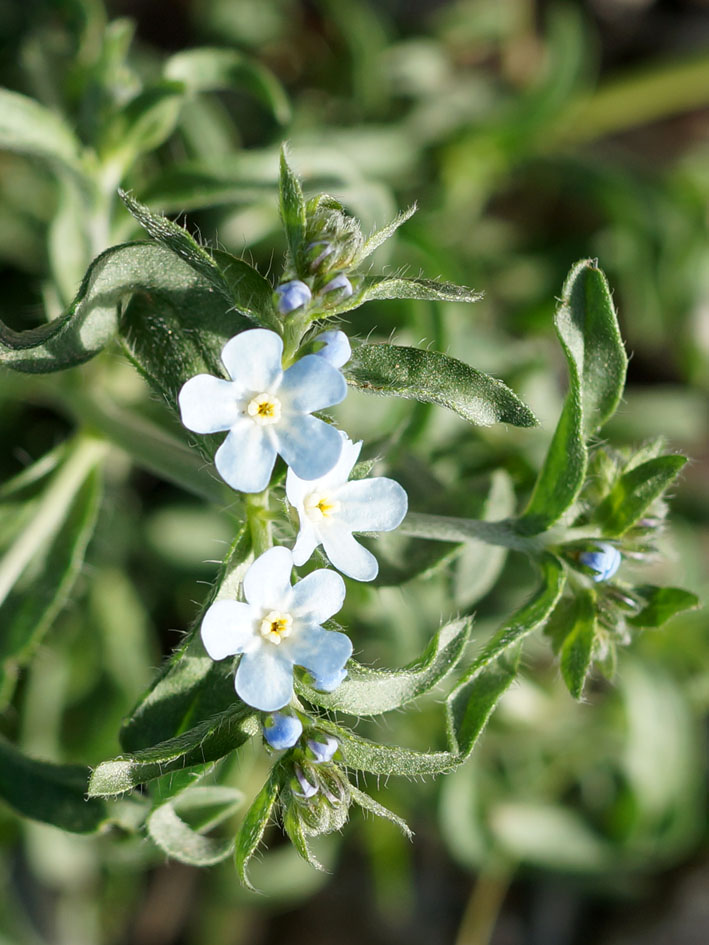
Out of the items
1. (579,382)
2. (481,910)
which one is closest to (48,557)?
(579,382)

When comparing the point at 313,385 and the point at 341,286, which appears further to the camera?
the point at 341,286

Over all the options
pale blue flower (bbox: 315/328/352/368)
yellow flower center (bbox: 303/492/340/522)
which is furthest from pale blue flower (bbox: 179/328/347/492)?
yellow flower center (bbox: 303/492/340/522)

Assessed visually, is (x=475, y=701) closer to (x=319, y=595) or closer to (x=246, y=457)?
(x=319, y=595)

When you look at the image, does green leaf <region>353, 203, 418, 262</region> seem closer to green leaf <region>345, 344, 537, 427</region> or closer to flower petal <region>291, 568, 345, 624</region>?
green leaf <region>345, 344, 537, 427</region>

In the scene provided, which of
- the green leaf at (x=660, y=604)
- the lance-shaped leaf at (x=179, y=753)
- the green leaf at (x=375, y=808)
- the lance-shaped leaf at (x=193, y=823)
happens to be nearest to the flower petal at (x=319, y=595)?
the lance-shaped leaf at (x=179, y=753)

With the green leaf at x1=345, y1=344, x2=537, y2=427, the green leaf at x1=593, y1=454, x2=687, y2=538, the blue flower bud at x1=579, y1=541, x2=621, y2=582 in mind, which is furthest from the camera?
the green leaf at x1=593, y1=454, x2=687, y2=538

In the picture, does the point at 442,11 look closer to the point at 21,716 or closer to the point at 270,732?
the point at 21,716

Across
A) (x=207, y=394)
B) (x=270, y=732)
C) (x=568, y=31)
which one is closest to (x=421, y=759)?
(x=270, y=732)
